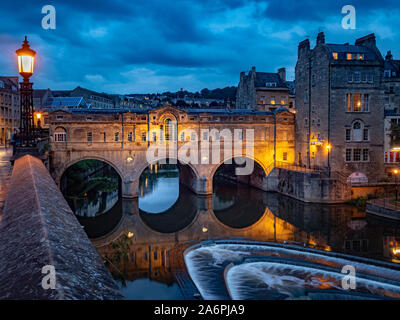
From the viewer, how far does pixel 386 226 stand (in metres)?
26.9

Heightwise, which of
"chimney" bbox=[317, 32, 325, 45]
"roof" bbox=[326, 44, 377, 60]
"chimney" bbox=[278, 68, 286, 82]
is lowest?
"roof" bbox=[326, 44, 377, 60]

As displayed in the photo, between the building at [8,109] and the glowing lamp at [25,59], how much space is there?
42.5m

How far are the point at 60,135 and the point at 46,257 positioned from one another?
34630 mm

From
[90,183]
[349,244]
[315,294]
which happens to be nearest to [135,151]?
[90,183]

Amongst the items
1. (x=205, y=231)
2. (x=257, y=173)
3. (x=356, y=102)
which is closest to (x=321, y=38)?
(x=356, y=102)

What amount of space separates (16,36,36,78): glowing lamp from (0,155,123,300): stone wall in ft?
28.1

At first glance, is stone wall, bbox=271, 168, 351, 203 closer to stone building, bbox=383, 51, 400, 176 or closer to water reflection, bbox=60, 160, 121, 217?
stone building, bbox=383, 51, 400, 176

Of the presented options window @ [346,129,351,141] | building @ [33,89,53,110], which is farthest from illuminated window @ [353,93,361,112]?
building @ [33,89,53,110]

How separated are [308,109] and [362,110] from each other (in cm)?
550

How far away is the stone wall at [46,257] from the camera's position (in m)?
3.15

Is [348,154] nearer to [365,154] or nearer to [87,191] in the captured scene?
[365,154]

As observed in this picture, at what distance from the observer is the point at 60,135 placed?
117 feet

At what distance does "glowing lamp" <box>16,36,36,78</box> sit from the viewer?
42.3ft

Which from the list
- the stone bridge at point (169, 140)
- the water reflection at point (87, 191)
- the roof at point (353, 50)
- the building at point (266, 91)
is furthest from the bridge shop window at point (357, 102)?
the water reflection at point (87, 191)
